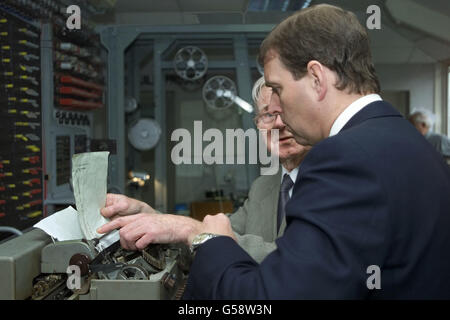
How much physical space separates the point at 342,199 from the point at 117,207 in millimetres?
608

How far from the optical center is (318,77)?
Result: 0.90 metres

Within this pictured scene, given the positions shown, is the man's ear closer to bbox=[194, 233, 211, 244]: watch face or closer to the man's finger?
bbox=[194, 233, 211, 244]: watch face

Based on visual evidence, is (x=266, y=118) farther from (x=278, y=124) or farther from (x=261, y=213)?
(x=261, y=213)

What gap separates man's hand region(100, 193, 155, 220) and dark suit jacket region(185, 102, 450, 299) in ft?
1.12

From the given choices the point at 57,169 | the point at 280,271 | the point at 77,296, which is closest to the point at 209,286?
the point at 280,271

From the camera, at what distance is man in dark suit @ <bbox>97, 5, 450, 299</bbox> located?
0.70 metres

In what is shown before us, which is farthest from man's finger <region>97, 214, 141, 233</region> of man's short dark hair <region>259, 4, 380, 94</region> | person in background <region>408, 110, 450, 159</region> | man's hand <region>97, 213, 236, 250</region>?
person in background <region>408, 110, 450, 159</region>

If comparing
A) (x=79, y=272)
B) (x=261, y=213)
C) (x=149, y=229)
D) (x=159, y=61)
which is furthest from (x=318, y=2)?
(x=79, y=272)

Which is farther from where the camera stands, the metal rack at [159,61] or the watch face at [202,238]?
the metal rack at [159,61]

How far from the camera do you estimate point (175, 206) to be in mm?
7094

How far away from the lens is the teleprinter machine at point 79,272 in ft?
2.84

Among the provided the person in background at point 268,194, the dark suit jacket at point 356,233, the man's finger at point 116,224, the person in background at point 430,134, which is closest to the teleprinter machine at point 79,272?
the man's finger at point 116,224

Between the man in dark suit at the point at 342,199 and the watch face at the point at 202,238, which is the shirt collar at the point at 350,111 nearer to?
the man in dark suit at the point at 342,199

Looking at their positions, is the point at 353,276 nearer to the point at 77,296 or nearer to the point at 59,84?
the point at 77,296
